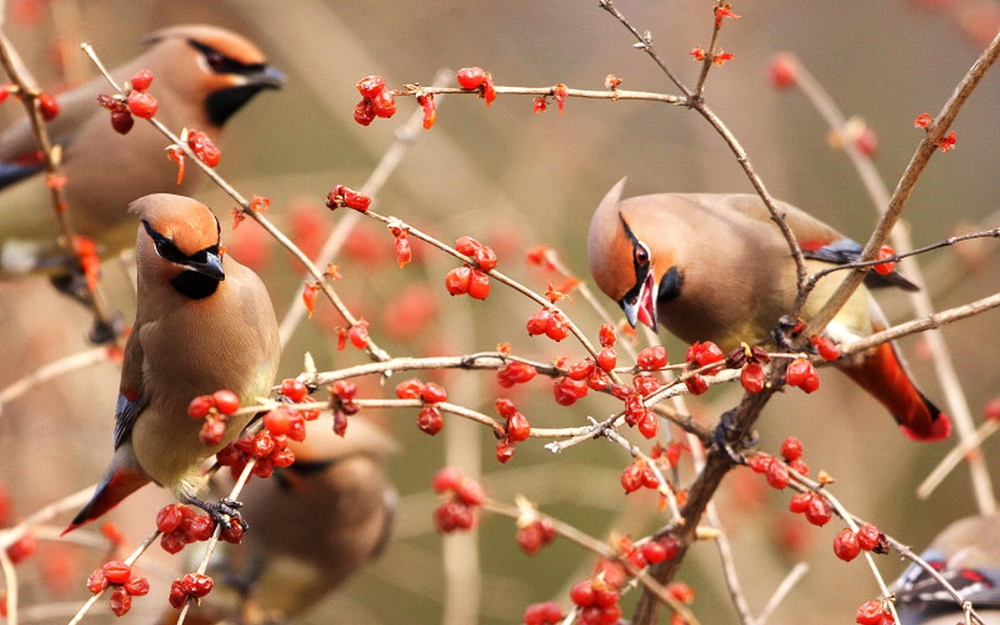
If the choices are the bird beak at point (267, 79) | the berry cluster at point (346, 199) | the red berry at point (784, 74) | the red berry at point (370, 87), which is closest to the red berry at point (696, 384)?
the berry cluster at point (346, 199)

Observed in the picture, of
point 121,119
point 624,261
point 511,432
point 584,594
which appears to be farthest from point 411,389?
point 624,261

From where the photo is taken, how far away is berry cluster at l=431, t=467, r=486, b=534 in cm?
267

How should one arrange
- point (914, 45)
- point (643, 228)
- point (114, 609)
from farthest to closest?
1. point (914, 45)
2. point (643, 228)
3. point (114, 609)

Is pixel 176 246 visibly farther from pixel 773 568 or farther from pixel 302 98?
pixel 302 98

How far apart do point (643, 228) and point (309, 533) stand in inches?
81.7

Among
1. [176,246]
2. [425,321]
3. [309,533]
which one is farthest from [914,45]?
[176,246]

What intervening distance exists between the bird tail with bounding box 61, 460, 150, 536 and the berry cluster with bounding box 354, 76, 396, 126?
1088 millimetres

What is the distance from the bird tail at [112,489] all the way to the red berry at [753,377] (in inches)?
54.1

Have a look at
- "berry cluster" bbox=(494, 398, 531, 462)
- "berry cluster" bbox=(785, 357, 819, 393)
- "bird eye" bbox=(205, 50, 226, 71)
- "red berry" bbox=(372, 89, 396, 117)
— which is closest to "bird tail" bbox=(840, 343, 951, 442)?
"berry cluster" bbox=(785, 357, 819, 393)

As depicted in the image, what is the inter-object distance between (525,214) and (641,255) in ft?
12.4

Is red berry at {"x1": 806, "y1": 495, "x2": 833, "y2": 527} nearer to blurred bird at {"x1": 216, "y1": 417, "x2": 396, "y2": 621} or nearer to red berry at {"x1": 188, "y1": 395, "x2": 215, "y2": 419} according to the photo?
red berry at {"x1": 188, "y1": 395, "x2": 215, "y2": 419}

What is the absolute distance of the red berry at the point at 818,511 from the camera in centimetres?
230

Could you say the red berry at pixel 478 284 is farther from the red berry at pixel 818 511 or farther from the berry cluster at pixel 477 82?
the red berry at pixel 818 511

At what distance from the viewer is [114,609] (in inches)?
83.6
